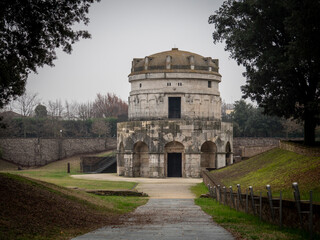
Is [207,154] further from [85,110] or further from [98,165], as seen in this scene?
[85,110]

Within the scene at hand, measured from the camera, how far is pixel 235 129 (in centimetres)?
7475

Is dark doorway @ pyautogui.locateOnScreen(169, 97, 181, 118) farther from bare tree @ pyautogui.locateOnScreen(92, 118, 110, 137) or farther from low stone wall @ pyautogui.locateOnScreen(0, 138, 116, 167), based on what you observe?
bare tree @ pyautogui.locateOnScreen(92, 118, 110, 137)

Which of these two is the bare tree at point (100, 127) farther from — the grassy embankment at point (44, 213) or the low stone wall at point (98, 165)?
the grassy embankment at point (44, 213)

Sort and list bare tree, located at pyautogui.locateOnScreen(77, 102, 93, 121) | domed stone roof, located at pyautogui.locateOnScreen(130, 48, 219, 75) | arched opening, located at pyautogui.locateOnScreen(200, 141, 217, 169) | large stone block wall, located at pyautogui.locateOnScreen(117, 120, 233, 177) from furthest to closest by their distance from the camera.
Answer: bare tree, located at pyautogui.locateOnScreen(77, 102, 93, 121) < domed stone roof, located at pyautogui.locateOnScreen(130, 48, 219, 75) < arched opening, located at pyautogui.locateOnScreen(200, 141, 217, 169) < large stone block wall, located at pyautogui.locateOnScreen(117, 120, 233, 177)

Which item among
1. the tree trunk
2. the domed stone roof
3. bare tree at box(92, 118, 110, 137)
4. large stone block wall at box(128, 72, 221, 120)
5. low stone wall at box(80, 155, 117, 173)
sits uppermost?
the domed stone roof

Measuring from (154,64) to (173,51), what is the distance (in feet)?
13.4

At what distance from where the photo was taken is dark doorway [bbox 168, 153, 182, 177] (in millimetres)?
48344

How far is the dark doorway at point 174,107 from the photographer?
169 feet

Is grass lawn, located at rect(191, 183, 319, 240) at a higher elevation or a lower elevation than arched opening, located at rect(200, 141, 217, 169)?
lower

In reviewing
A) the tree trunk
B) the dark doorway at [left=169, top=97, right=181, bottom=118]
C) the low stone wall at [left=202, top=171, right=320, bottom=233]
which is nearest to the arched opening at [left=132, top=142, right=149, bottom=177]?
the dark doorway at [left=169, top=97, right=181, bottom=118]

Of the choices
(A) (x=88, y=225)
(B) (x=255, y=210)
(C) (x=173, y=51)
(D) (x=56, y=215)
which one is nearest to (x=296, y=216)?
(B) (x=255, y=210)

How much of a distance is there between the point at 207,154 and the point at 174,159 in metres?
3.56

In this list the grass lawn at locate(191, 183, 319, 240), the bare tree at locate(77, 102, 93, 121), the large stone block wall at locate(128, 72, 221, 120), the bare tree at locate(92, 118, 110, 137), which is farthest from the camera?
the bare tree at locate(77, 102, 93, 121)

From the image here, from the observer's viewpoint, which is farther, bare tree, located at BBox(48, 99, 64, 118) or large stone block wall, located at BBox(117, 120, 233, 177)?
bare tree, located at BBox(48, 99, 64, 118)
